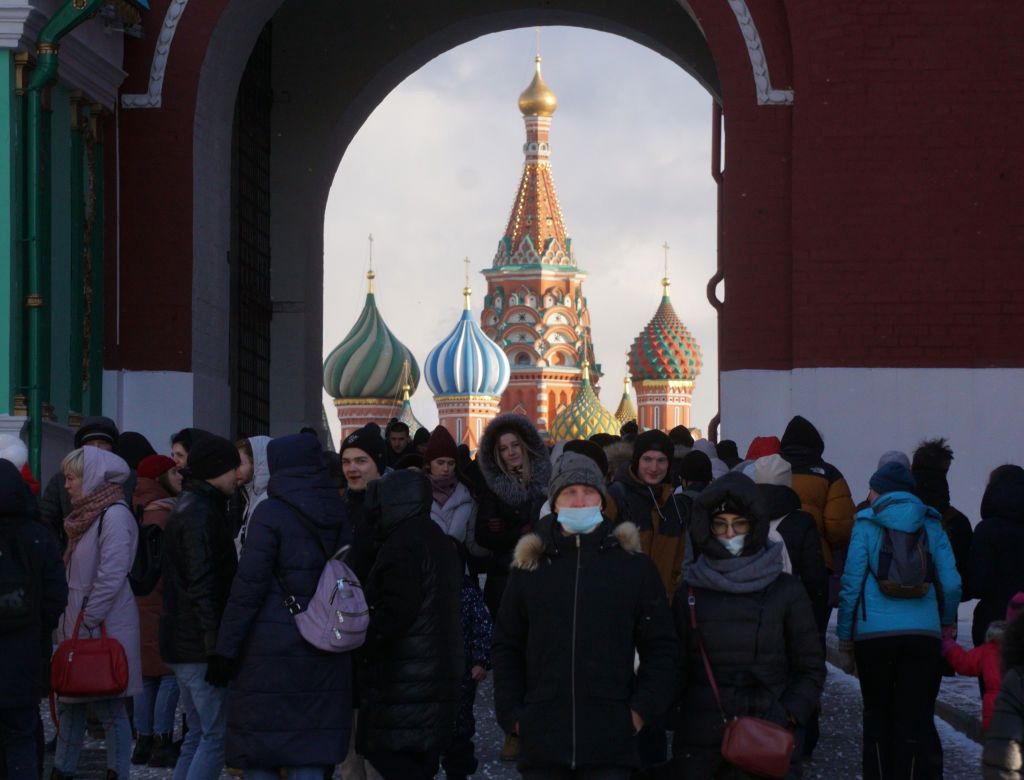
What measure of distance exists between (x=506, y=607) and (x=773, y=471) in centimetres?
278

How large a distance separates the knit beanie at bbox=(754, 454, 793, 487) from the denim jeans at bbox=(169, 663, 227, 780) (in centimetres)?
233

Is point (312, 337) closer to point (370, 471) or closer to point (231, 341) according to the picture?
point (231, 341)

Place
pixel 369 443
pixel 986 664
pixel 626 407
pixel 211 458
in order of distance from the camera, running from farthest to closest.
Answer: pixel 626 407 → pixel 369 443 → pixel 211 458 → pixel 986 664

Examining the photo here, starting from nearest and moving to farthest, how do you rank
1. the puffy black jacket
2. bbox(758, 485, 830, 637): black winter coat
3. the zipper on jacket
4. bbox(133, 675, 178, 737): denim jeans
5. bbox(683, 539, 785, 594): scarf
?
1. the zipper on jacket
2. bbox(683, 539, 785, 594): scarf
3. the puffy black jacket
4. bbox(758, 485, 830, 637): black winter coat
5. bbox(133, 675, 178, 737): denim jeans

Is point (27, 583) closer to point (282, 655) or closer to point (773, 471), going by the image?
point (282, 655)

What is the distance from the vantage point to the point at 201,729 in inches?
293

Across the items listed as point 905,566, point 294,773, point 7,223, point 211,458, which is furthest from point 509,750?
point 7,223

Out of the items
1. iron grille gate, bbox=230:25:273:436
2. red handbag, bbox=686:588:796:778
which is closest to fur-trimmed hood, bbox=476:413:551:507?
red handbag, bbox=686:588:796:778

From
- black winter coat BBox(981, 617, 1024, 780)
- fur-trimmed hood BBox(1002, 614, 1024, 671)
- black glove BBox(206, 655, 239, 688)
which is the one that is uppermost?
fur-trimmed hood BBox(1002, 614, 1024, 671)

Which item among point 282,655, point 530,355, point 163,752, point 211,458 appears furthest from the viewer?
point 530,355

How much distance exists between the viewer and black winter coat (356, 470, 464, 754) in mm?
6457

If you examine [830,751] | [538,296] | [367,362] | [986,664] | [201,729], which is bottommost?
[830,751]

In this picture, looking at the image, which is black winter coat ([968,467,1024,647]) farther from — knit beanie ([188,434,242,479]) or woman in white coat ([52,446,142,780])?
woman in white coat ([52,446,142,780])

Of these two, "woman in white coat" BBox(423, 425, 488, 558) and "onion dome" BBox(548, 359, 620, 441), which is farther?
"onion dome" BBox(548, 359, 620, 441)
